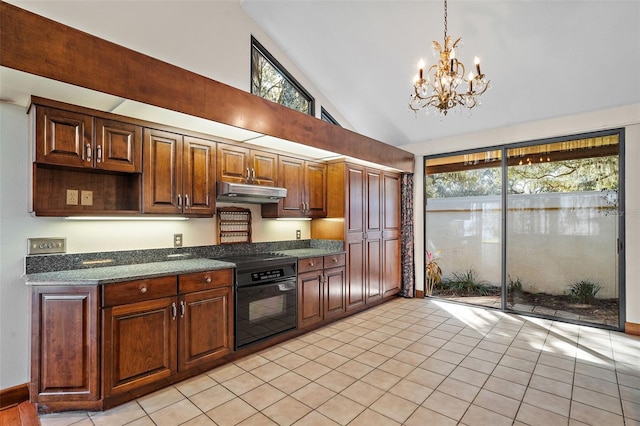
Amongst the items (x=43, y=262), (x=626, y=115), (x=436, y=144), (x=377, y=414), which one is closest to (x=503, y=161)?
(x=436, y=144)

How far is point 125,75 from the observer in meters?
2.14

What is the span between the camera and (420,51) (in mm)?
3711

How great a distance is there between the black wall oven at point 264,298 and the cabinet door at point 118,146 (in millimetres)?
1251

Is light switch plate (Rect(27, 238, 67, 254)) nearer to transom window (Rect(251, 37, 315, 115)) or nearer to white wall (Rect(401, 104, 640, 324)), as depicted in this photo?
transom window (Rect(251, 37, 315, 115))

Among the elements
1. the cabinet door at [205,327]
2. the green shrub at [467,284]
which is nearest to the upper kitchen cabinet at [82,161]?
the cabinet door at [205,327]

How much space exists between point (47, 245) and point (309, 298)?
247 centimetres

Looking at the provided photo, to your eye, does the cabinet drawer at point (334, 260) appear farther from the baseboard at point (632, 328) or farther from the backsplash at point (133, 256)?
the baseboard at point (632, 328)

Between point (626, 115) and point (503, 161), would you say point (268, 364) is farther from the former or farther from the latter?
point (626, 115)

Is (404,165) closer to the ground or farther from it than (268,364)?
farther from it

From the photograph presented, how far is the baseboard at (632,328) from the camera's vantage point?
3547 mm

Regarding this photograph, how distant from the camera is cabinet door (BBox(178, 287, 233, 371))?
253 centimetres

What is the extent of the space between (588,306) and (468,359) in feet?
7.53

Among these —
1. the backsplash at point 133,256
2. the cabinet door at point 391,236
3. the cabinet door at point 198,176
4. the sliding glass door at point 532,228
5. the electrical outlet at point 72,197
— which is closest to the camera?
the backsplash at point 133,256

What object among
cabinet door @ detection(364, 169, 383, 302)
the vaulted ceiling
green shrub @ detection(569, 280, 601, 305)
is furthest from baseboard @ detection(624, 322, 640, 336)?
cabinet door @ detection(364, 169, 383, 302)
